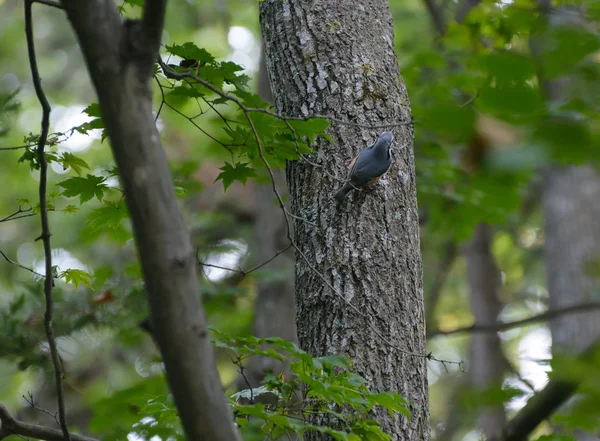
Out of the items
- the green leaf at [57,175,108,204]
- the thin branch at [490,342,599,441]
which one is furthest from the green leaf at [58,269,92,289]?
the thin branch at [490,342,599,441]

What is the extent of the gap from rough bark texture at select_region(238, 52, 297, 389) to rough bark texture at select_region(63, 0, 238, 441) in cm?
422

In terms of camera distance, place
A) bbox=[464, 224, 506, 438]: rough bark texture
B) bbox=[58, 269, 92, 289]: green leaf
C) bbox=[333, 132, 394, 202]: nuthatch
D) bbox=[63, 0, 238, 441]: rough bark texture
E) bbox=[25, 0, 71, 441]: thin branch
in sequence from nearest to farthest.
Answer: bbox=[63, 0, 238, 441]: rough bark texture → bbox=[25, 0, 71, 441]: thin branch → bbox=[333, 132, 394, 202]: nuthatch → bbox=[58, 269, 92, 289]: green leaf → bbox=[464, 224, 506, 438]: rough bark texture

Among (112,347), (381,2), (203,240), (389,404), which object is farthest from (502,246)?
(389,404)

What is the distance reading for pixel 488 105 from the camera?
38.9 inches

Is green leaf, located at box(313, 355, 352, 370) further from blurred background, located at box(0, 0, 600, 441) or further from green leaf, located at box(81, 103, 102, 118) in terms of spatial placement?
green leaf, located at box(81, 103, 102, 118)

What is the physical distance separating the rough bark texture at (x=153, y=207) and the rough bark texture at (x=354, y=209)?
102 centimetres

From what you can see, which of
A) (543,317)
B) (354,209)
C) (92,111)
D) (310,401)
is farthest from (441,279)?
(543,317)

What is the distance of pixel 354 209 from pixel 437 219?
3.08 meters

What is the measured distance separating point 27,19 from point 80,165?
736 mm

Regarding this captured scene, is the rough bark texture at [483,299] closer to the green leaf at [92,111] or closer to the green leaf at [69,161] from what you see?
the green leaf at [69,161]

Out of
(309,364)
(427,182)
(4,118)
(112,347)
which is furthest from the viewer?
(112,347)

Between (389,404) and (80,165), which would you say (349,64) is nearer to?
(80,165)

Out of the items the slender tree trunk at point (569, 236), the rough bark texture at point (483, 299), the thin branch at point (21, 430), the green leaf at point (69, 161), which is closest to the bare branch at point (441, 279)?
the rough bark texture at point (483, 299)

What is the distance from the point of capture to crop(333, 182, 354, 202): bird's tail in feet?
7.47
